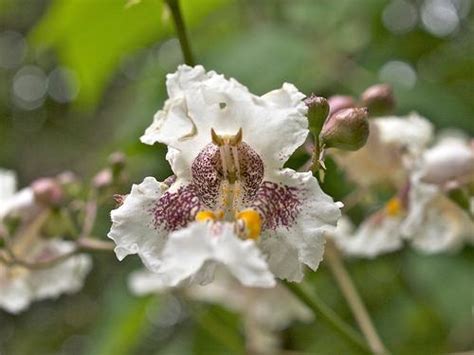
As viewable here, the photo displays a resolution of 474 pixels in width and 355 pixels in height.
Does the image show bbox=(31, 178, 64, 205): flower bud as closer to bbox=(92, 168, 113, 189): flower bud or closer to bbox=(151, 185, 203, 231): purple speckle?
bbox=(92, 168, 113, 189): flower bud

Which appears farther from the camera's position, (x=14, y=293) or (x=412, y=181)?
(x=14, y=293)

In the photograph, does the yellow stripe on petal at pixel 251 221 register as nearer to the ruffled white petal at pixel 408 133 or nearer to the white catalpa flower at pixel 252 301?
the ruffled white petal at pixel 408 133

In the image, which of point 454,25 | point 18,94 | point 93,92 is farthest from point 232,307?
point 18,94

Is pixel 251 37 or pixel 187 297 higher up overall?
pixel 251 37

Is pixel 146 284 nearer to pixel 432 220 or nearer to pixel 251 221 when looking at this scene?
pixel 432 220

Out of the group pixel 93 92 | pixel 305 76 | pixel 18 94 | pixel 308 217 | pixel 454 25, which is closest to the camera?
pixel 308 217

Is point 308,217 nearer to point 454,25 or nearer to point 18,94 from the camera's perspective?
point 454,25

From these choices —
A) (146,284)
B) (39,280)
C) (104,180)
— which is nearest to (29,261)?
(39,280)
